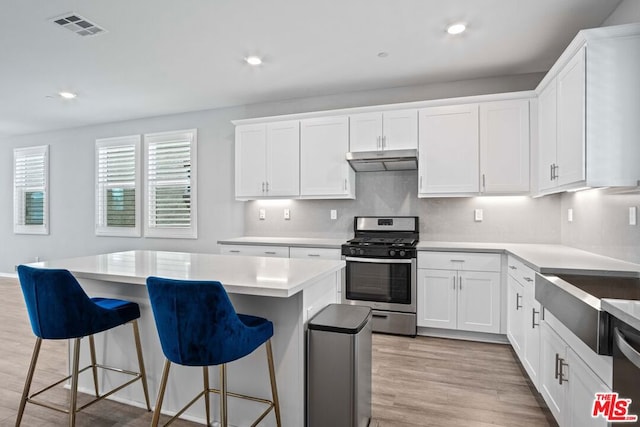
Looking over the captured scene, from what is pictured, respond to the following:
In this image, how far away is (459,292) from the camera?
140 inches

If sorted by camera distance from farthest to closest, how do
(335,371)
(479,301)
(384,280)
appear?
(384,280) < (479,301) < (335,371)

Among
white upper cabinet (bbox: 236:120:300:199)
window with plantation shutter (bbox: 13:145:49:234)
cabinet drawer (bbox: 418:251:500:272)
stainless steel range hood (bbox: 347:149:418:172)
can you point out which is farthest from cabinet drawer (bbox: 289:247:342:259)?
window with plantation shutter (bbox: 13:145:49:234)

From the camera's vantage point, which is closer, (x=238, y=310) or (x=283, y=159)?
(x=238, y=310)

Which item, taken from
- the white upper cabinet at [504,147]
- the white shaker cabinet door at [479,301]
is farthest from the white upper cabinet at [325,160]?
the white shaker cabinet door at [479,301]

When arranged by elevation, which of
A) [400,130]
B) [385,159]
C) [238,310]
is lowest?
[238,310]

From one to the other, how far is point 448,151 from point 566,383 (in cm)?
250

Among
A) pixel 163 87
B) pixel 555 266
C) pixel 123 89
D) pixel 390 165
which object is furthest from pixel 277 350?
pixel 123 89

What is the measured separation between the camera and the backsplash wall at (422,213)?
3848 mm

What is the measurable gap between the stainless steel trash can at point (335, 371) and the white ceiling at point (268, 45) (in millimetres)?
2246

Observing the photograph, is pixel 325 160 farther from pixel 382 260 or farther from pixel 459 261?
pixel 459 261

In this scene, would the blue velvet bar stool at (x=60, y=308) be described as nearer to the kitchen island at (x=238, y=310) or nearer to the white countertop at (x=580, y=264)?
the kitchen island at (x=238, y=310)

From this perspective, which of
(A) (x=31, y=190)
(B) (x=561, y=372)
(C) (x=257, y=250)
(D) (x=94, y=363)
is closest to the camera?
(B) (x=561, y=372)

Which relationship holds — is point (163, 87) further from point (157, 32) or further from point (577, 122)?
point (577, 122)

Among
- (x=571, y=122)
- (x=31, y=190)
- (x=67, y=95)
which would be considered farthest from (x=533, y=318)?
(x=31, y=190)
